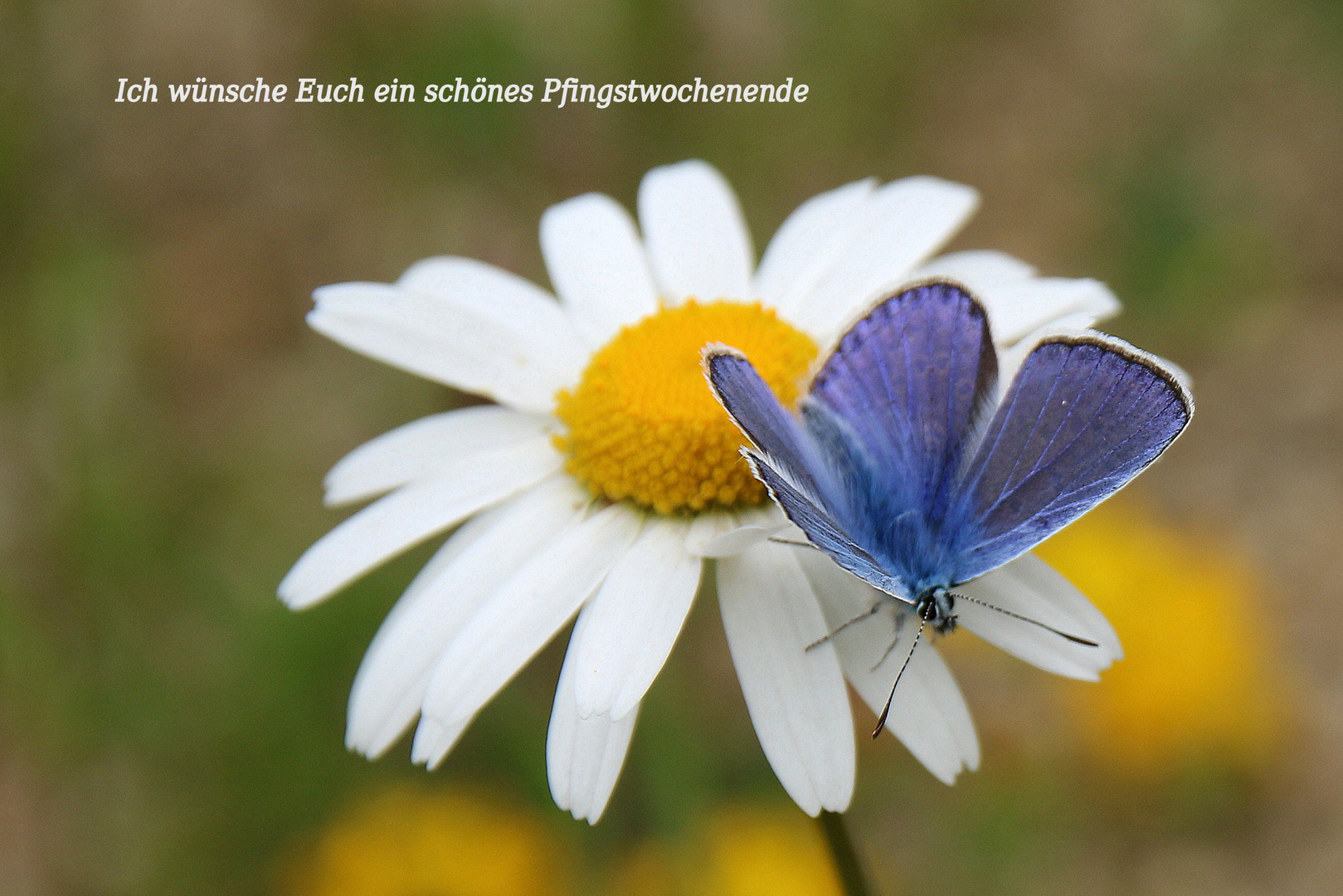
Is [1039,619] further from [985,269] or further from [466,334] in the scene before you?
[466,334]

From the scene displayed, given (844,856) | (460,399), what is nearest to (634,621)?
(844,856)

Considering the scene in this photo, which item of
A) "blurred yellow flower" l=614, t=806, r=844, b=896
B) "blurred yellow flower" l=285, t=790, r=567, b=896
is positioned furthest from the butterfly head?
"blurred yellow flower" l=285, t=790, r=567, b=896

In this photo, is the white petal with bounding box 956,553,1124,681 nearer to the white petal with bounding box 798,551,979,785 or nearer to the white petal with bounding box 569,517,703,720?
the white petal with bounding box 798,551,979,785

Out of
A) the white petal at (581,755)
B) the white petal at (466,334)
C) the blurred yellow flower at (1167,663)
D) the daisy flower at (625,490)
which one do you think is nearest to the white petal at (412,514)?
→ the daisy flower at (625,490)

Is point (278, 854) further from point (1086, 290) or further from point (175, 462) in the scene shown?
point (1086, 290)

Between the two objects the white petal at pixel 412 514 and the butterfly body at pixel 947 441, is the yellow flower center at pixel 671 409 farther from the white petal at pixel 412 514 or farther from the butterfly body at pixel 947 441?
the butterfly body at pixel 947 441
